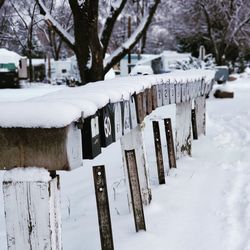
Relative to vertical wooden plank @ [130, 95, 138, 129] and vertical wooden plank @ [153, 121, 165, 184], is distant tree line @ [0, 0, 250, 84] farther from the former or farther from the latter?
vertical wooden plank @ [130, 95, 138, 129]

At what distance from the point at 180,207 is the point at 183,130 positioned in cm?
245

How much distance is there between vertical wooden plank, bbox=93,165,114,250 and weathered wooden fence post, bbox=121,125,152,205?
0.98 m

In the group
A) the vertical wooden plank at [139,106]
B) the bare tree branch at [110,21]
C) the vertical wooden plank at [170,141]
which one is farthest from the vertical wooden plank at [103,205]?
the bare tree branch at [110,21]

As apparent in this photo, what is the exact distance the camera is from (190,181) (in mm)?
5059

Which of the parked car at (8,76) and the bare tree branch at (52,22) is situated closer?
the bare tree branch at (52,22)

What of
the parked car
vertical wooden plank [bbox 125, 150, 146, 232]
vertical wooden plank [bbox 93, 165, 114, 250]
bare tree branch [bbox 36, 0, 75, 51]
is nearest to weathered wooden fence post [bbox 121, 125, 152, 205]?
vertical wooden plank [bbox 125, 150, 146, 232]

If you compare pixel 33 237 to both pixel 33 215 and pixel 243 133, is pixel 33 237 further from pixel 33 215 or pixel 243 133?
pixel 243 133

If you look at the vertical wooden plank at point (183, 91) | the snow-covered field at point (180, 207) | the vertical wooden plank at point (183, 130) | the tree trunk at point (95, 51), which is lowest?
the snow-covered field at point (180, 207)

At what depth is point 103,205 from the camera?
2.95m

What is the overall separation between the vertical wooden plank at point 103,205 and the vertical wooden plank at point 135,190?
514 millimetres

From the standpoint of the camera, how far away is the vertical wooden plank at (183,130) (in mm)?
6328

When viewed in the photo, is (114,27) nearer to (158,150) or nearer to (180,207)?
(158,150)

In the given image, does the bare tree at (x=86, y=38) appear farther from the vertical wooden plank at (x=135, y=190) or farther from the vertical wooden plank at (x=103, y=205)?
the vertical wooden plank at (x=103, y=205)

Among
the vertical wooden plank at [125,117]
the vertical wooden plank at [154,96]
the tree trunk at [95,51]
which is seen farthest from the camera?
the tree trunk at [95,51]
